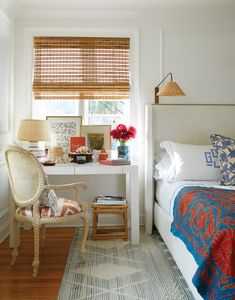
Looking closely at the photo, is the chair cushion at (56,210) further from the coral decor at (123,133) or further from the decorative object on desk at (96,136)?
the decorative object on desk at (96,136)

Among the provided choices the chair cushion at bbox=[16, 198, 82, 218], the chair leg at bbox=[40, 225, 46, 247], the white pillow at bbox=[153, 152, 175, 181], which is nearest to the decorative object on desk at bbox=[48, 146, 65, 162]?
the chair leg at bbox=[40, 225, 46, 247]

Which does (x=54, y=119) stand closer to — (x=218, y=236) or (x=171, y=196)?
(x=171, y=196)

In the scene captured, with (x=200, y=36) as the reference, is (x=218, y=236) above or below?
below

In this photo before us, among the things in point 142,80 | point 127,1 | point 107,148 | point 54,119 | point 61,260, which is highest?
point 127,1

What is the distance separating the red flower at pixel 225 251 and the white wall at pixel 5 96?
2385 mm

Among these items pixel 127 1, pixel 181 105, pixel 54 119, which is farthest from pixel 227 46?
pixel 54 119

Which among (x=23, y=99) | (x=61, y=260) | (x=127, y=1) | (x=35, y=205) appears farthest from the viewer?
(x=23, y=99)

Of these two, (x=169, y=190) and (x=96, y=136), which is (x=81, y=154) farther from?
(x=169, y=190)

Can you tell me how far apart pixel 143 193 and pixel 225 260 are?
7.53 feet

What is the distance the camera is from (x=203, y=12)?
3895 mm

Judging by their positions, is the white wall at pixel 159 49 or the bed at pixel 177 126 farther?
the white wall at pixel 159 49

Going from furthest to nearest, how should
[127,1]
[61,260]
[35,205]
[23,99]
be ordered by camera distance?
[23,99], [127,1], [61,260], [35,205]

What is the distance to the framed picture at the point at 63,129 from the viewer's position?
155 inches

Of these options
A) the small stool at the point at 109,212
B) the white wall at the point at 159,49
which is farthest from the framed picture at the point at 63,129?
the small stool at the point at 109,212
